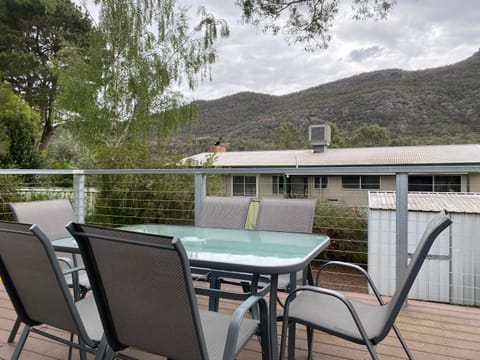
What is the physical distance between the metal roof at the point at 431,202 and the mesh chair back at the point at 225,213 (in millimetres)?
3212

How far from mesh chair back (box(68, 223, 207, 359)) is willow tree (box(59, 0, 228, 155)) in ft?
36.2

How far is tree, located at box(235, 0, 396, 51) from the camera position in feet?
21.4

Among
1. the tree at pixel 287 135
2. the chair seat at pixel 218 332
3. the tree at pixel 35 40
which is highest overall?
the tree at pixel 35 40

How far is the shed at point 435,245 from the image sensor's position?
5984 mm

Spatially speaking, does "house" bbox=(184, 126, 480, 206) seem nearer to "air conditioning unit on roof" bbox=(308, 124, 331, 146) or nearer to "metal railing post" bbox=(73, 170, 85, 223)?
"air conditioning unit on roof" bbox=(308, 124, 331, 146)

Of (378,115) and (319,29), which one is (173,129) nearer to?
(319,29)

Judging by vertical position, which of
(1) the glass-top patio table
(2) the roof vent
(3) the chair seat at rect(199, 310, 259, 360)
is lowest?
(3) the chair seat at rect(199, 310, 259, 360)

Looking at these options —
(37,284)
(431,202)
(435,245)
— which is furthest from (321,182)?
(37,284)

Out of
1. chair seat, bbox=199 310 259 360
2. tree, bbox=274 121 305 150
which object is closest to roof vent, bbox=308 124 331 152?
tree, bbox=274 121 305 150

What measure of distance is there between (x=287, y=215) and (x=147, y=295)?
66.6 inches

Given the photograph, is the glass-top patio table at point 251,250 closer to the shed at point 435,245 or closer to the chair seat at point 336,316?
the chair seat at point 336,316

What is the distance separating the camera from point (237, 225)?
9.64 feet

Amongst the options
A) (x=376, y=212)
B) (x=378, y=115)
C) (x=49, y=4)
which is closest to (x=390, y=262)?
(x=376, y=212)

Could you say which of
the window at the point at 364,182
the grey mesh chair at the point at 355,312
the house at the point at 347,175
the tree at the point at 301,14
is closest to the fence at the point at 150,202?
the tree at the point at 301,14
